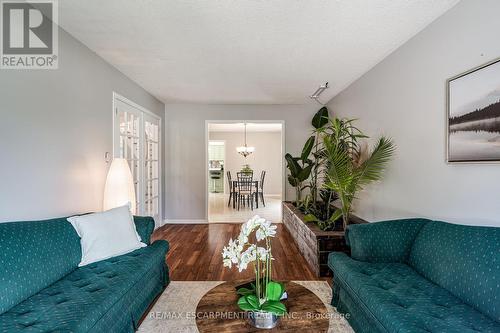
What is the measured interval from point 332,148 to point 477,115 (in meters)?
1.25

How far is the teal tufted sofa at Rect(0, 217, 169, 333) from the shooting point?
1369 mm

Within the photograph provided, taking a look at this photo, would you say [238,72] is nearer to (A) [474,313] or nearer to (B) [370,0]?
(B) [370,0]

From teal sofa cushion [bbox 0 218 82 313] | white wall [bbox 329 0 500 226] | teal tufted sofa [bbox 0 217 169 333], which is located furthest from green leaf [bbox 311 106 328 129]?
teal sofa cushion [bbox 0 218 82 313]

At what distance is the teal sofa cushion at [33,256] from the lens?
4.88ft

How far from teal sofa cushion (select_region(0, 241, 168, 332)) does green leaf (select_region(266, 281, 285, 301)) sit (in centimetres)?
97

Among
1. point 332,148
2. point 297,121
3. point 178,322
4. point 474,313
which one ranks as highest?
point 297,121

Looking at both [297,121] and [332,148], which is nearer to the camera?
[332,148]

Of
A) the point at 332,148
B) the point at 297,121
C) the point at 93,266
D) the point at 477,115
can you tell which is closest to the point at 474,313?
the point at 477,115

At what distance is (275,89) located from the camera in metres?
4.32

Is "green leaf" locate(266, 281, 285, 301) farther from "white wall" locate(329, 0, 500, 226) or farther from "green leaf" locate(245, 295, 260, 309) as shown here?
"white wall" locate(329, 0, 500, 226)

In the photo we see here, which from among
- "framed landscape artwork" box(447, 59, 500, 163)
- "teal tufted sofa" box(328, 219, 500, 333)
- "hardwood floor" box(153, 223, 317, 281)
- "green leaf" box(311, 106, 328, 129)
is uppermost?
"green leaf" box(311, 106, 328, 129)

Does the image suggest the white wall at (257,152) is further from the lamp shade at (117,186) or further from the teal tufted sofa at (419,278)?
the teal tufted sofa at (419,278)

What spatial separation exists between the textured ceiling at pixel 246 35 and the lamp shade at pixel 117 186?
1.31m

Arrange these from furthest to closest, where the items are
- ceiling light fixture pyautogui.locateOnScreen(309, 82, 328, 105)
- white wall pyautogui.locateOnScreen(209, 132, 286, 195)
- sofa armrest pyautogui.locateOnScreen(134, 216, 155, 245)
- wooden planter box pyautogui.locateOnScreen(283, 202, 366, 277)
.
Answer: white wall pyautogui.locateOnScreen(209, 132, 286, 195) < ceiling light fixture pyautogui.locateOnScreen(309, 82, 328, 105) < wooden planter box pyautogui.locateOnScreen(283, 202, 366, 277) < sofa armrest pyautogui.locateOnScreen(134, 216, 155, 245)
